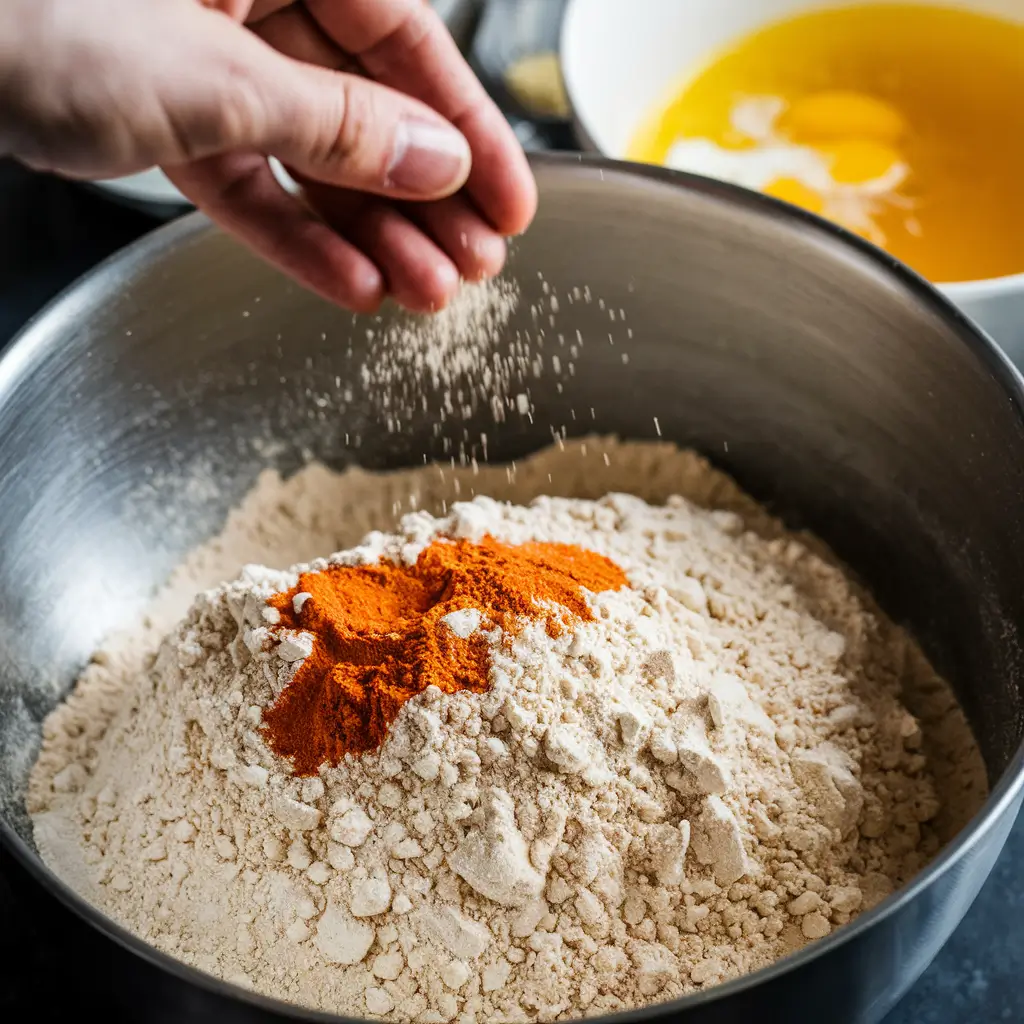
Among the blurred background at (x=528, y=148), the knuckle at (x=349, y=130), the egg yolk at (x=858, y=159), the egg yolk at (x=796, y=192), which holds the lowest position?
Result: the blurred background at (x=528, y=148)

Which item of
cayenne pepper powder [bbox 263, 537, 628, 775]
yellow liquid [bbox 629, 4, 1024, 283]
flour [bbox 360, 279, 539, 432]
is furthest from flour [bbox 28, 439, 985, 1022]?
yellow liquid [bbox 629, 4, 1024, 283]

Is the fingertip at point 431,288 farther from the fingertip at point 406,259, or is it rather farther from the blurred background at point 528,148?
the blurred background at point 528,148

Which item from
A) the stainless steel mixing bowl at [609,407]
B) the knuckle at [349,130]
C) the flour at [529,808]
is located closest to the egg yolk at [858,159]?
the stainless steel mixing bowl at [609,407]

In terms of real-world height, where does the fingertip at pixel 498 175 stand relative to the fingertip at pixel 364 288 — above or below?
above

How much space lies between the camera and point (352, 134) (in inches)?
30.8

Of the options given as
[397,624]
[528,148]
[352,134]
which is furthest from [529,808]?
[528,148]

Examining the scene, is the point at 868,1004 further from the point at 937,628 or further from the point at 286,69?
the point at 286,69

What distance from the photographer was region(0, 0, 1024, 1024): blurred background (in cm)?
88

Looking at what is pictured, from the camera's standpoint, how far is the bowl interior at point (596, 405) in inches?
35.9

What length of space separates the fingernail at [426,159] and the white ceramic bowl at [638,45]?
34 centimetres

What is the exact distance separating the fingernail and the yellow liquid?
22.5 inches

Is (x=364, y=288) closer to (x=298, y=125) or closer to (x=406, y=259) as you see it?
(x=406, y=259)

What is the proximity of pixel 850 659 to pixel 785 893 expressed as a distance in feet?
0.74

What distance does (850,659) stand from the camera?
940 mm
